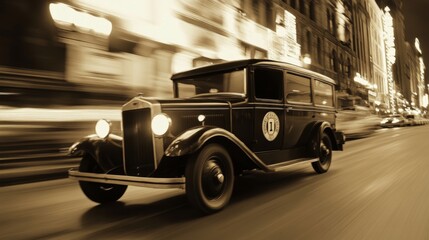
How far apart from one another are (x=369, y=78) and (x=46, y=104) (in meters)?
43.1

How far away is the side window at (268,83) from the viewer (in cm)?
439

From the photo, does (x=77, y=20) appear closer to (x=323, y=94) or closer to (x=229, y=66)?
(x=229, y=66)

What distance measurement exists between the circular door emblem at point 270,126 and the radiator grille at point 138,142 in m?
1.57

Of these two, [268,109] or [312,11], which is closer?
[268,109]

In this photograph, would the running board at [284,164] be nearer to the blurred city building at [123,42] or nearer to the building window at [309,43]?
the blurred city building at [123,42]

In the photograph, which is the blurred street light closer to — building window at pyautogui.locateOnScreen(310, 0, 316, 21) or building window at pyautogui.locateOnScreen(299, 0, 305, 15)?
building window at pyautogui.locateOnScreen(299, 0, 305, 15)

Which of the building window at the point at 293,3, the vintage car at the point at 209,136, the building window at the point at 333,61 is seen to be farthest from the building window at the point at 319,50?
the vintage car at the point at 209,136

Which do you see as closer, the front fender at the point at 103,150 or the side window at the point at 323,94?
the front fender at the point at 103,150

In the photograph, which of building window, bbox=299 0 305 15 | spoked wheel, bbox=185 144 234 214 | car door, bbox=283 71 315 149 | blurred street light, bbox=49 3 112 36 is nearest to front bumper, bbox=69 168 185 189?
spoked wheel, bbox=185 144 234 214

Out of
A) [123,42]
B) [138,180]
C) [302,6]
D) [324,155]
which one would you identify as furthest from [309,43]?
[138,180]

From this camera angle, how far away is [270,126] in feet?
15.1

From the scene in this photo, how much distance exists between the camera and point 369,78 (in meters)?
43.4

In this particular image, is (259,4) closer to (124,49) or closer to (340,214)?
(124,49)

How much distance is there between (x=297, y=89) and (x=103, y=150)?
287cm
